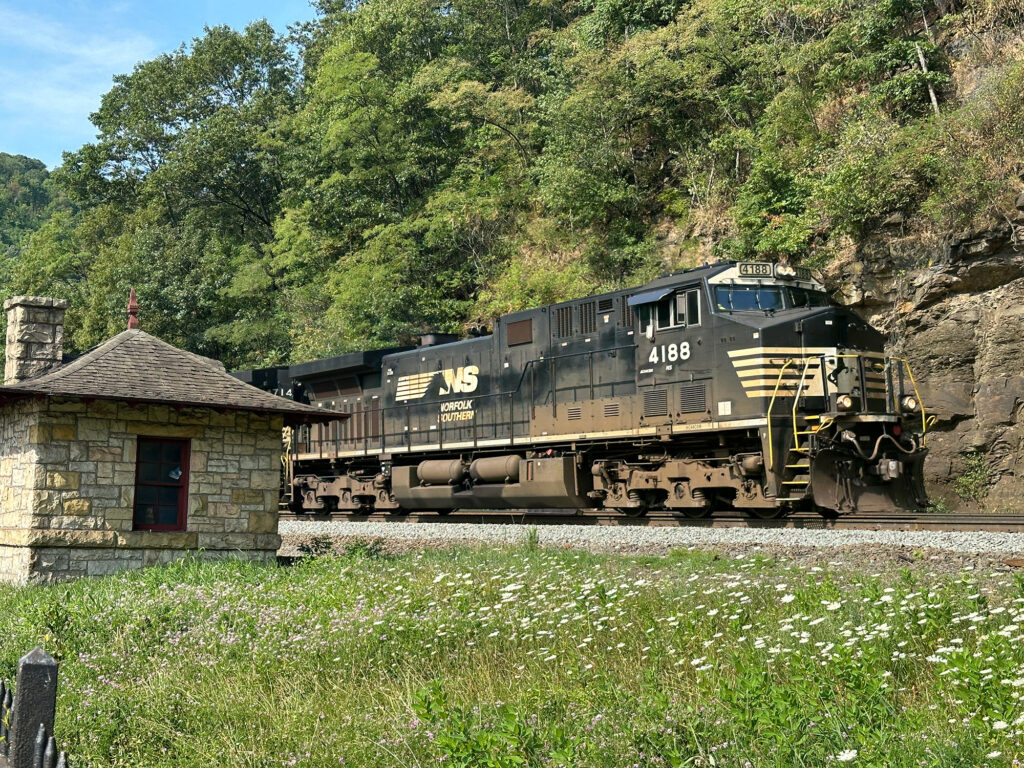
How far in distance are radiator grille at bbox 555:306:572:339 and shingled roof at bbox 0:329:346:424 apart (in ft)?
15.4

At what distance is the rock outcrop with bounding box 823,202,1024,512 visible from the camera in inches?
740

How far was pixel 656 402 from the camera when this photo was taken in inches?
633

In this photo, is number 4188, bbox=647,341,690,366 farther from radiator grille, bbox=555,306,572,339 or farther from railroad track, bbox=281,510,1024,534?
railroad track, bbox=281,510,1024,534

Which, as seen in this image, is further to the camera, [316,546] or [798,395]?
[316,546]

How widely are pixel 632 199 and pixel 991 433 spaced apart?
14407 millimetres

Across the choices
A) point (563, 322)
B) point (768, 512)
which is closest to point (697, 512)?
point (768, 512)

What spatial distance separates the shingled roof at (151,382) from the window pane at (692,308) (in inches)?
224

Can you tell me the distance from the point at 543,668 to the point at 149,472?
8469mm

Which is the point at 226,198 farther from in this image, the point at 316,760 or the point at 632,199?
the point at 316,760

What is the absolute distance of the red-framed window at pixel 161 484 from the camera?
1359cm

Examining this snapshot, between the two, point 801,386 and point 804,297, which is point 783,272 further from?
point 801,386

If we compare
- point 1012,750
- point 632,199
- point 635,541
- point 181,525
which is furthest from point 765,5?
point 1012,750

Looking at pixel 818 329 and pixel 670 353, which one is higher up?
pixel 818 329

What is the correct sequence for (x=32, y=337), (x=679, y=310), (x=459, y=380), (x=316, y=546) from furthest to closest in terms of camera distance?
(x=459, y=380)
(x=316, y=546)
(x=679, y=310)
(x=32, y=337)
